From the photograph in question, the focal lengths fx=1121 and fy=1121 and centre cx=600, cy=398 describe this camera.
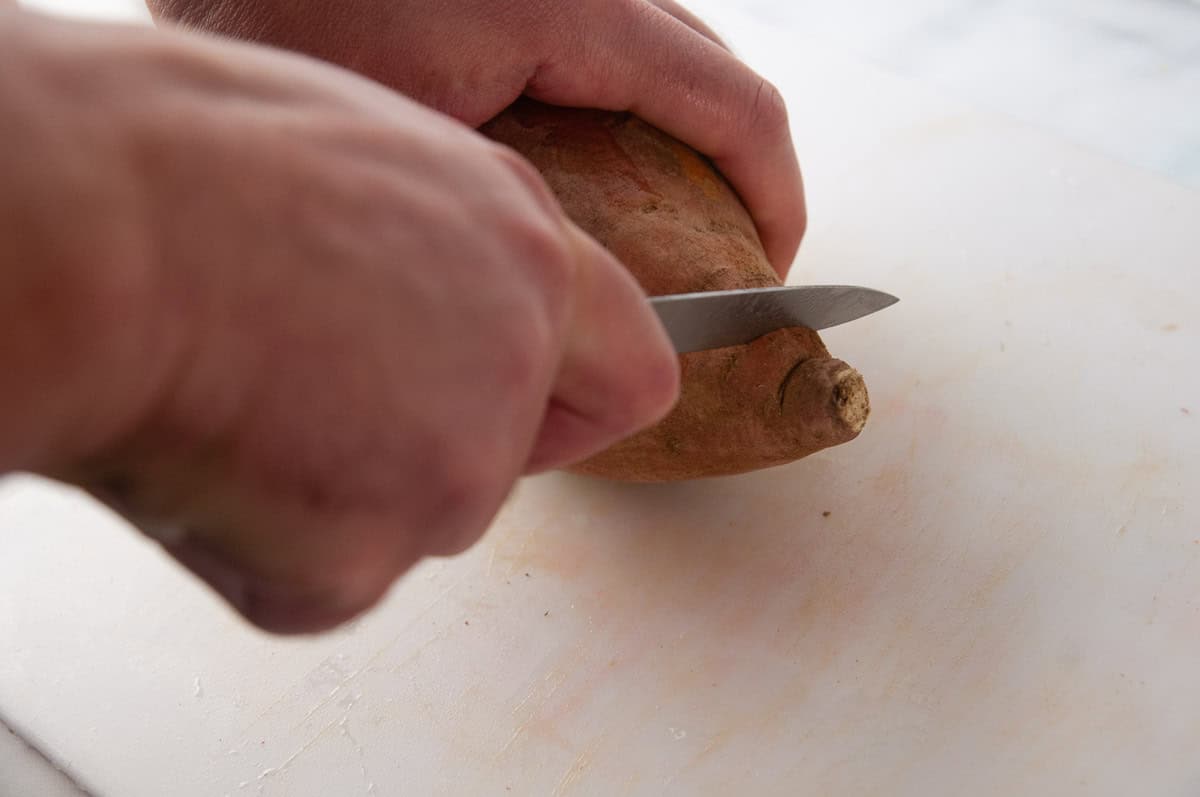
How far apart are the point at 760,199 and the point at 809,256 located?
0.89 feet

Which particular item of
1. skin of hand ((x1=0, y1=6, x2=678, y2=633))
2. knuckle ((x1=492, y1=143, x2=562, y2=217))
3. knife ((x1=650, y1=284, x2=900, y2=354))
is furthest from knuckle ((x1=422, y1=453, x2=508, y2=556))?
knife ((x1=650, y1=284, x2=900, y2=354))

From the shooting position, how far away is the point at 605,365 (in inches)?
19.0

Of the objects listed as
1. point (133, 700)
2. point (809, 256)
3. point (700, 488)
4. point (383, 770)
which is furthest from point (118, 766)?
point (809, 256)

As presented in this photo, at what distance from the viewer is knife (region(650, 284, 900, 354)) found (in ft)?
2.48

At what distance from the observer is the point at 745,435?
0.98 meters

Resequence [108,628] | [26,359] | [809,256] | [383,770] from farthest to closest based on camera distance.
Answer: [809,256], [108,628], [383,770], [26,359]

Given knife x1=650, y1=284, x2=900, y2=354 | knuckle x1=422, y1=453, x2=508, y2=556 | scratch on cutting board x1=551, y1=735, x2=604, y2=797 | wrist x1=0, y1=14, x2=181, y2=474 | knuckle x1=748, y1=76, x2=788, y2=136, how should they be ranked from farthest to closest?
knuckle x1=748, y1=76, x2=788, y2=136 → scratch on cutting board x1=551, y1=735, x2=604, y2=797 → knife x1=650, y1=284, x2=900, y2=354 → knuckle x1=422, y1=453, x2=508, y2=556 → wrist x1=0, y1=14, x2=181, y2=474

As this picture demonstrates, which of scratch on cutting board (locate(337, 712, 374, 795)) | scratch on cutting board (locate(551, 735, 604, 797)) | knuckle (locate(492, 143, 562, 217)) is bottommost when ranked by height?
scratch on cutting board (locate(337, 712, 374, 795))

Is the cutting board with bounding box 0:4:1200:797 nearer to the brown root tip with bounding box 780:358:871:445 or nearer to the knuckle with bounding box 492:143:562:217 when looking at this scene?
the brown root tip with bounding box 780:358:871:445

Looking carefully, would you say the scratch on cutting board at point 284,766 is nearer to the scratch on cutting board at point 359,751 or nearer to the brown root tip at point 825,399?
the scratch on cutting board at point 359,751

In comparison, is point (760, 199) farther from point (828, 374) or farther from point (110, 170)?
Answer: point (110, 170)

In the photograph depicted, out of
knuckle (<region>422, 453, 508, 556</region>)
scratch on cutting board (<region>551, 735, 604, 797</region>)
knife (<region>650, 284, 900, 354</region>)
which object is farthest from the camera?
scratch on cutting board (<region>551, 735, 604, 797</region>)

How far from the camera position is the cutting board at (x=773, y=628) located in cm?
93

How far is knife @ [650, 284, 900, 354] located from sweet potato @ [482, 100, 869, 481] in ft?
0.08
